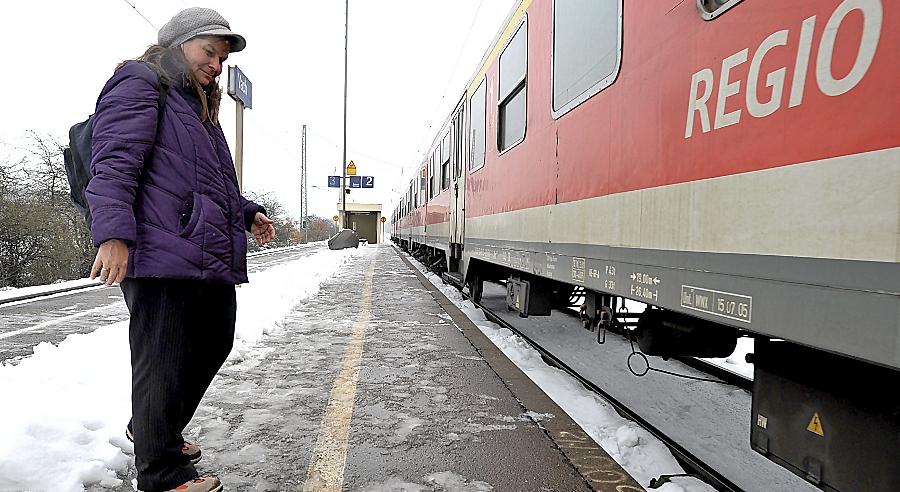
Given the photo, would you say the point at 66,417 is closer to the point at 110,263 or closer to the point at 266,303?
the point at 110,263

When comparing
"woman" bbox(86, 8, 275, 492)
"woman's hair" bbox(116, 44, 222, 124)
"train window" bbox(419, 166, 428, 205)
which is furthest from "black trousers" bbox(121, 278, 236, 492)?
"train window" bbox(419, 166, 428, 205)

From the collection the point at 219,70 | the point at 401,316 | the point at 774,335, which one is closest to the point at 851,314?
the point at 774,335

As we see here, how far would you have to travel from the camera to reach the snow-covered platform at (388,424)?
3141mm

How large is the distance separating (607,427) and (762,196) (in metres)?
2.27

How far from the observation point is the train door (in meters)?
9.78

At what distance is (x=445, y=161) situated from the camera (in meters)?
12.8

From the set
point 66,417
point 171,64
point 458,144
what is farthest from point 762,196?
point 458,144

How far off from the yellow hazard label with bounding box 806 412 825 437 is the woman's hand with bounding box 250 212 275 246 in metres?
2.45

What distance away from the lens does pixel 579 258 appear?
4.07 meters

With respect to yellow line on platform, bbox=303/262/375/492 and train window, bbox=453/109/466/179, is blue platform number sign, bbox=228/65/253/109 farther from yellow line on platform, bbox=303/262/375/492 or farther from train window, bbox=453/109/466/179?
yellow line on platform, bbox=303/262/375/492

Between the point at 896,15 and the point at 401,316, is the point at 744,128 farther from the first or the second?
the point at 401,316

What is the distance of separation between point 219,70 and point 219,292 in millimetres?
926

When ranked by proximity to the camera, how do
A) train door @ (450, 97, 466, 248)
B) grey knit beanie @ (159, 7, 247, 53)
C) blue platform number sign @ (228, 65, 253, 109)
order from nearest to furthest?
grey knit beanie @ (159, 7, 247, 53) → blue platform number sign @ (228, 65, 253, 109) → train door @ (450, 97, 466, 248)

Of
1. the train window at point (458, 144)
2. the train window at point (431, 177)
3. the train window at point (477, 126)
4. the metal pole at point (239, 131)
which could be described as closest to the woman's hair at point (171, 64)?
the train window at point (477, 126)
